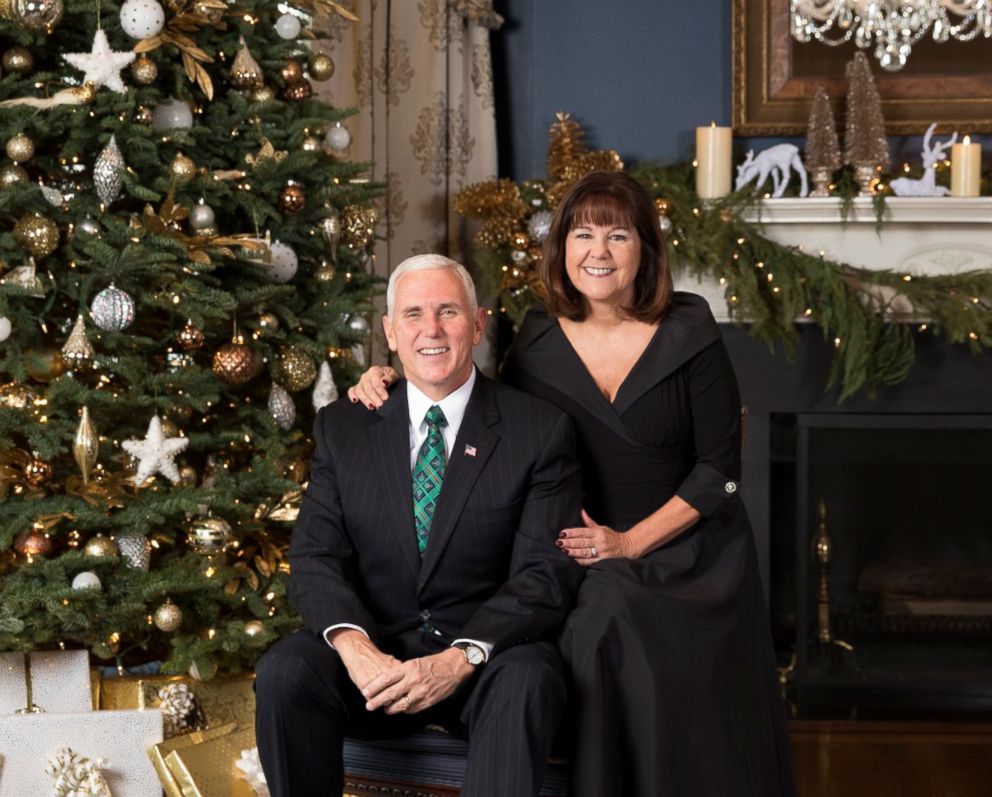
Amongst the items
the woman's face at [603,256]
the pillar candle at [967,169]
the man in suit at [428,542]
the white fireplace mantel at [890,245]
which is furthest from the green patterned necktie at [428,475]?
the pillar candle at [967,169]

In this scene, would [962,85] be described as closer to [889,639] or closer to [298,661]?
[889,639]

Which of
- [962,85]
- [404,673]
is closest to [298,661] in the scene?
[404,673]

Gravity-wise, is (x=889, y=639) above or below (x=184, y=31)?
below

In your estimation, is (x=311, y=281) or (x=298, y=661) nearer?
(x=298, y=661)

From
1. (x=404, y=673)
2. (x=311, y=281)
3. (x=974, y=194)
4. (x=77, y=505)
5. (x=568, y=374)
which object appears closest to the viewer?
(x=404, y=673)

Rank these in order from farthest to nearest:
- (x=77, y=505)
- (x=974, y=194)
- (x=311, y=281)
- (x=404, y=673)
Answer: (x=974, y=194) < (x=311, y=281) < (x=77, y=505) < (x=404, y=673)

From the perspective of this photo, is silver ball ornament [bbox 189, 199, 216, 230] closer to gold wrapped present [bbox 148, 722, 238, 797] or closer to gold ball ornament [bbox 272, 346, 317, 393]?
gold ball ornament [bbox 272, 346, 317, 393]

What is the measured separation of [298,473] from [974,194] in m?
2.22

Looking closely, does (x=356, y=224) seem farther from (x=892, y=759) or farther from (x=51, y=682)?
(x=892, y=759)

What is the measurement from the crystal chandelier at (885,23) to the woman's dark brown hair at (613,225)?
1.86 meters

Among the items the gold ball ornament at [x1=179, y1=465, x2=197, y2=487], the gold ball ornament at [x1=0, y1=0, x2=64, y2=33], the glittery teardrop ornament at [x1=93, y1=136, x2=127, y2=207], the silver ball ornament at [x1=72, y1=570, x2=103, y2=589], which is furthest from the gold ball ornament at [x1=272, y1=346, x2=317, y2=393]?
the gold ball ornament at [x1=0, y1=0, x2=64, y2=33]

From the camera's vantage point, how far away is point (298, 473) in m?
3.21

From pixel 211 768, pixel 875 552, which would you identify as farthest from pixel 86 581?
pixel 875 552

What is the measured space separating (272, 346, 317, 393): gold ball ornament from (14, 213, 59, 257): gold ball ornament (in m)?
0.60
